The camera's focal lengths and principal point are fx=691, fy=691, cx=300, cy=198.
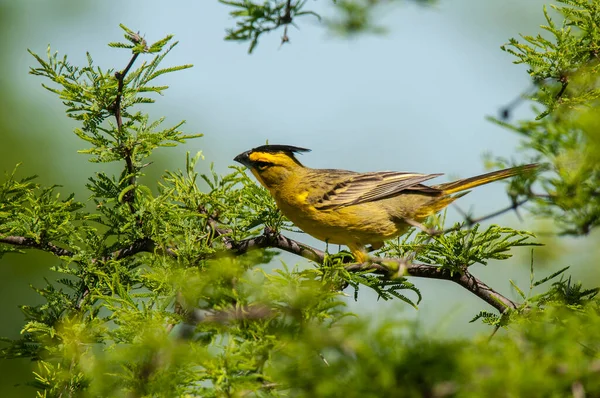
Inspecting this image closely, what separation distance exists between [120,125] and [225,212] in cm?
75

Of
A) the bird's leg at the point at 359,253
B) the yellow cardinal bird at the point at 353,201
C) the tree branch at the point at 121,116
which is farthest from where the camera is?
the yellow cardinal bird at the point at 353,201

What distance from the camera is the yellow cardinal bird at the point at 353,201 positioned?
467cm

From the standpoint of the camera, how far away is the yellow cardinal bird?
4668mm

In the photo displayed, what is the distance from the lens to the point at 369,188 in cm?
508

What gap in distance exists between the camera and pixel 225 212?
3.70m

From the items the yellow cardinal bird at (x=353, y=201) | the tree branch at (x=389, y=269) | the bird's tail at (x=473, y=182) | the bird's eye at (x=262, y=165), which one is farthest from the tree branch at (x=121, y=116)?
the bird's tail at (x=473, y=182)

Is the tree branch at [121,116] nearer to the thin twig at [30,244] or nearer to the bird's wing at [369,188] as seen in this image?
the thin twig at [30,244]

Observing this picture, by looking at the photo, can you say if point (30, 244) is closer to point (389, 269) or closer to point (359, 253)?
point (389, 269)

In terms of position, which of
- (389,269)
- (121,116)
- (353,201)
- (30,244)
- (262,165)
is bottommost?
(389,269)

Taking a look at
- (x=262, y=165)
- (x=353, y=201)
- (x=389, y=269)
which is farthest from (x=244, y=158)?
(x=389, y=269)

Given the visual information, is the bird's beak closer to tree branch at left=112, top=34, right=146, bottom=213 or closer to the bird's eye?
the bird's eye

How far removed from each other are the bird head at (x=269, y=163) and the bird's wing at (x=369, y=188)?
387 millimetres

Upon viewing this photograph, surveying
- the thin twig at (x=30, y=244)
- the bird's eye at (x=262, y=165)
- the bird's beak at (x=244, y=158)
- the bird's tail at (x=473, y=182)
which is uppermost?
the bird's beak at (x=244, y=158)

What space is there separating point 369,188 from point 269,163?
76 cm
